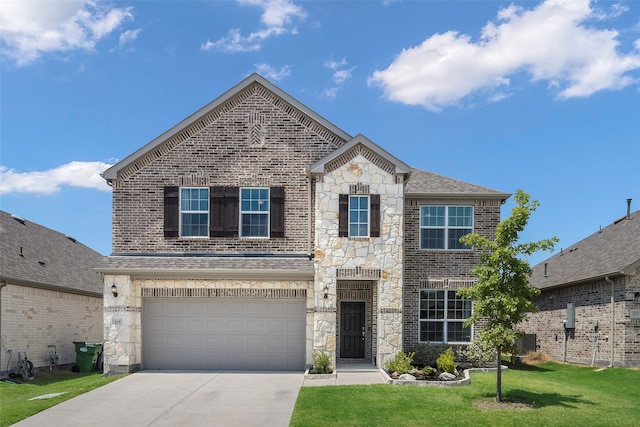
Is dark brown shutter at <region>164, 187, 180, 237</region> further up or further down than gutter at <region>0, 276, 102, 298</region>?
further up

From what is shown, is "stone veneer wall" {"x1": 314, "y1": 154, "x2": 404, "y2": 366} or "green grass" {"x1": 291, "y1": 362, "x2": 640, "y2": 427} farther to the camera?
"stone veneer wall" {"x1": 314, "y1": 154, "x2": 404, "y2": 366}

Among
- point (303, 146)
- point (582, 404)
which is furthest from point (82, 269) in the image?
point (582, 404)

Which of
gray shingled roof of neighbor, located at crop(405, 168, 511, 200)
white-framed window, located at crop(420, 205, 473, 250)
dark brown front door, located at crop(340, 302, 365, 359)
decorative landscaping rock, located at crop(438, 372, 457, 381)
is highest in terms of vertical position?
gray shingled roof of neighbor, located at crop(405, 168, 511, 200)

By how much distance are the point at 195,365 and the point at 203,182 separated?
238 inches

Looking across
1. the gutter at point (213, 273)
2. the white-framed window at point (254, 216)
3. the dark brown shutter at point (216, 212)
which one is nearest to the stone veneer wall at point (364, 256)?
the gutter at point (213, 273)

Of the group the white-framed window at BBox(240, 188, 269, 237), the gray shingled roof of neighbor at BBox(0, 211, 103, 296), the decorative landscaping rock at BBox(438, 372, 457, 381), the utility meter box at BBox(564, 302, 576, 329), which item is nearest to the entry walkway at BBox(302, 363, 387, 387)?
the decorative landscaping rock at BBox(438, 372, 457, 381)

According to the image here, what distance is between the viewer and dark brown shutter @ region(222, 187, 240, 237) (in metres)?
20.8

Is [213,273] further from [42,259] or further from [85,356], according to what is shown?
[42,259]

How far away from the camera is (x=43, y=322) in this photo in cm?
2314

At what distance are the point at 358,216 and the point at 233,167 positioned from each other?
4603mm

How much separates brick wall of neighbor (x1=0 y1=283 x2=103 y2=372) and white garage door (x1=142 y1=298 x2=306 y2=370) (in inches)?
180

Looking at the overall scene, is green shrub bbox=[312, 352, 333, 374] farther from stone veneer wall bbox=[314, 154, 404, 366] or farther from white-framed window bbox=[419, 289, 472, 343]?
white-framed window bbox=[419, 289, 472, 343]

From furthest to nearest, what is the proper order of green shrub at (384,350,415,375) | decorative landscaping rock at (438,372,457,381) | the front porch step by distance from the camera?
1. the front porch step
2. green shrub at (384,350,415,375)
3. decorative landscaping rock at (438,372,457,381)

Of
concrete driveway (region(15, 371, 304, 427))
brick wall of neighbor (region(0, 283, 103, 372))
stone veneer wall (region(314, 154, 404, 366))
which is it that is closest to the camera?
concrete driveway (region(15, 371, 304, 427))
